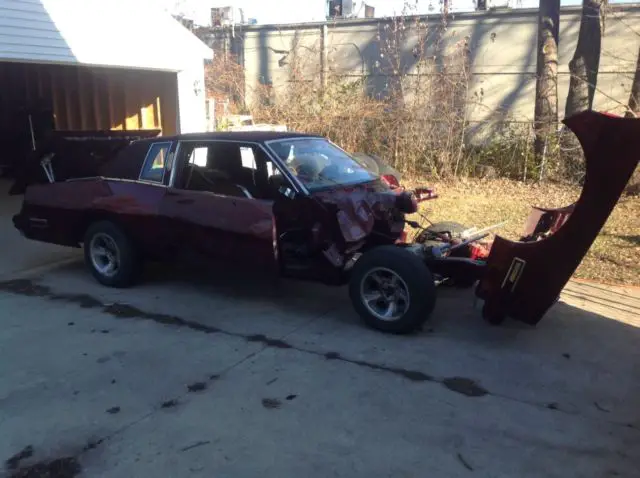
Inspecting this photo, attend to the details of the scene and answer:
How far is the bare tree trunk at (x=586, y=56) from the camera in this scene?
1230 cm

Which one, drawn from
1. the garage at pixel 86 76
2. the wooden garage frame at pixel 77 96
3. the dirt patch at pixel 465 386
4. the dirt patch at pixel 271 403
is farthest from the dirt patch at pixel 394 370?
the wooden garage frame at pixel 77 96

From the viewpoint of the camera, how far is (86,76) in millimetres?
14422

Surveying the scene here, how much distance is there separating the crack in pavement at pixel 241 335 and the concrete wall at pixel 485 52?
30.1ft

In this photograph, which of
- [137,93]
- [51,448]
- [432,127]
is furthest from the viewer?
[137,93]

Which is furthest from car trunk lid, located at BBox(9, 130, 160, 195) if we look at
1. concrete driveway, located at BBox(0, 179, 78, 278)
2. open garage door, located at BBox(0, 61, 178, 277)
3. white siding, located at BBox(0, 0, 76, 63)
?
open garage door, located at BBox(0, 61, 178, 277)

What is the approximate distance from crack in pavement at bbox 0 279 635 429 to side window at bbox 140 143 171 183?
1374 millimetres

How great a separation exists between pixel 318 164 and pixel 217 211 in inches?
43.2

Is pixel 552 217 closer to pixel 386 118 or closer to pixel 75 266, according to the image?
pixel 75 266

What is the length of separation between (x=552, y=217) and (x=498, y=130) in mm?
8286

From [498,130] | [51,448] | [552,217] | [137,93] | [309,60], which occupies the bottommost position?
[51,448]

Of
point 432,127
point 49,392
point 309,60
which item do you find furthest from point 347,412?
point 309,60

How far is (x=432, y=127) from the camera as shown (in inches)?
496

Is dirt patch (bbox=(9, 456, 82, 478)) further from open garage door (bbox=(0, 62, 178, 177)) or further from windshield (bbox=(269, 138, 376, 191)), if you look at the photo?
open garage door (bbox=(0, 62, 178, 177))

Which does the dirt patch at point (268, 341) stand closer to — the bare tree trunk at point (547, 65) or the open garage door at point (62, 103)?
the bare tree trunk at point (547, 65)
